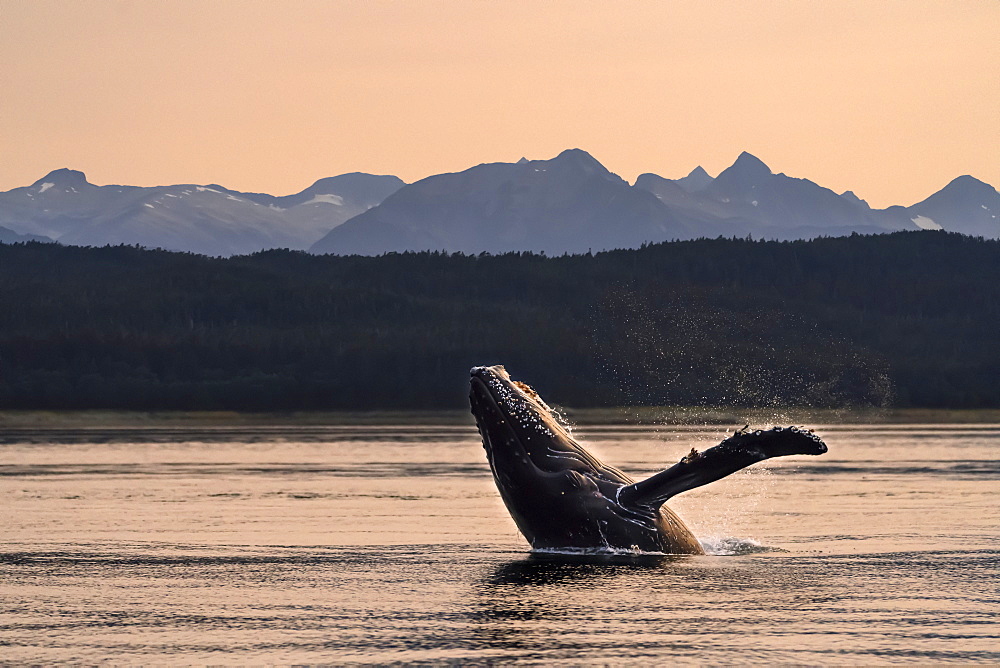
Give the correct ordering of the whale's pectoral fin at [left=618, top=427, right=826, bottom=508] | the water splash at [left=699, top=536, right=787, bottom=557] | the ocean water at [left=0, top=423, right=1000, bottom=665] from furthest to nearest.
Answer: the water splash at [left=699, top=536, right=787, bottom=557] < the whale's pectoral fin at [left=618, top=427, right=826, bottom=508] < the ocean water at [left=0, top=423, right=1000, bottom=665]

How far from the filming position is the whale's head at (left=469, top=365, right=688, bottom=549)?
30.6 meters

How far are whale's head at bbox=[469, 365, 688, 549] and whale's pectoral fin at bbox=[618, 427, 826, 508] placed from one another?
138 cm

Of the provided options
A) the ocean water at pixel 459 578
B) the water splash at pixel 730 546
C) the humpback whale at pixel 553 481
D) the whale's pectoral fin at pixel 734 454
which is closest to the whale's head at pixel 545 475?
the humpback whale at pixel 553 481

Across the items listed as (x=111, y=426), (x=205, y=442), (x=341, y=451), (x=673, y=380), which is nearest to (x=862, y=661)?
(x=341, y=451)

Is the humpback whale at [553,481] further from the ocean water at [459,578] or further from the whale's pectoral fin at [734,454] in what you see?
the whale's pectoral fin at [734,454]

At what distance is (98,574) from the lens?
1259 inches

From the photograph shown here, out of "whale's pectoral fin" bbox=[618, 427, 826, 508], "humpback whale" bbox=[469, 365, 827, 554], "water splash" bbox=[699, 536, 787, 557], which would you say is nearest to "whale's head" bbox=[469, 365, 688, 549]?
"humpback whale" bbox=[469, 365, 827, 554]

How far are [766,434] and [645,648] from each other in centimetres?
538

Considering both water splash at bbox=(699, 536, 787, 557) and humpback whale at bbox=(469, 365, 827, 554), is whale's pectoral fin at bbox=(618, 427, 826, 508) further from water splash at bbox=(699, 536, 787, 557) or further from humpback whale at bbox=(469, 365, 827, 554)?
water splash at bbox=(699, 536, 787, 557)

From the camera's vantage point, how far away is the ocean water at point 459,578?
24.2m

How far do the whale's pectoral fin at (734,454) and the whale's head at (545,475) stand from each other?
1.38 m

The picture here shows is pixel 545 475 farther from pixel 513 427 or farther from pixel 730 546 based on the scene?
pixel 730 546

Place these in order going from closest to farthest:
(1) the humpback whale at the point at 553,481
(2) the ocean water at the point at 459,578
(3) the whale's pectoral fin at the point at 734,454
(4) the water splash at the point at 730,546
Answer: (2) the ocean water at the point at 459,578, (3) the whale's pectoral fin at the point at 734,454, (1) the humpback whale at the point at 553,481, (4) the water splash at the point at 730,546

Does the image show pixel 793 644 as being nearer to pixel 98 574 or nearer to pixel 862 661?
pixel 862 661
